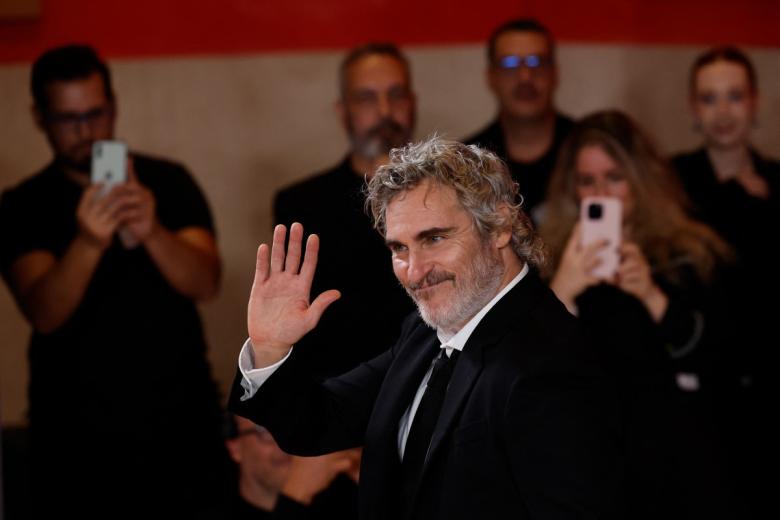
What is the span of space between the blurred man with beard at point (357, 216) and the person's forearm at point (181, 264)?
25cm

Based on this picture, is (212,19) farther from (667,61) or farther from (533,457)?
(533,457)

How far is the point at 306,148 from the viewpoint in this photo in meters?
4.98

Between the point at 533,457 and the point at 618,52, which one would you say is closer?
the point at 533,457

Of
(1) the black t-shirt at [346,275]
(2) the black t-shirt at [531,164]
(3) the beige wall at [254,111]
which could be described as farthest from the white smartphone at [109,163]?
(3) the beige wall at [254,111]

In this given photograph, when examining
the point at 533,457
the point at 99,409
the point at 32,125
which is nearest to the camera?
the point at 533,457

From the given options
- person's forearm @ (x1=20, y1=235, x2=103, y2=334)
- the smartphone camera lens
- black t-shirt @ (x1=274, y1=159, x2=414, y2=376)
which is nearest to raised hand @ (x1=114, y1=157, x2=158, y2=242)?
person's forearm @ (x1=20, y1=235, x2=103, y2=334)

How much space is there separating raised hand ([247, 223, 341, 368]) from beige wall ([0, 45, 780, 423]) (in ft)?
7.88

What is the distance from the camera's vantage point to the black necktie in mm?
2230

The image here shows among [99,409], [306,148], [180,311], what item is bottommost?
[99,409]

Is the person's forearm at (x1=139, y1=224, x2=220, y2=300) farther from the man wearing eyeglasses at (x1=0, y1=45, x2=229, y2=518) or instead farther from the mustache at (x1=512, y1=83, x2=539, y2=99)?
the mustache at (x1=512, y1=83, x2=539, y2=99)

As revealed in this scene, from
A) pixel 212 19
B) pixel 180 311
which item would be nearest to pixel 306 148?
pixel 212 19

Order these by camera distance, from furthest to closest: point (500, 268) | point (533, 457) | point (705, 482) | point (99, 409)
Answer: point (99, 409) < point (705, 482) < point (500, 268) < point (533, 457)

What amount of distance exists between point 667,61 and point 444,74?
0.91 m

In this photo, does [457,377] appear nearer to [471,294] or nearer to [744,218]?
[471,294]
